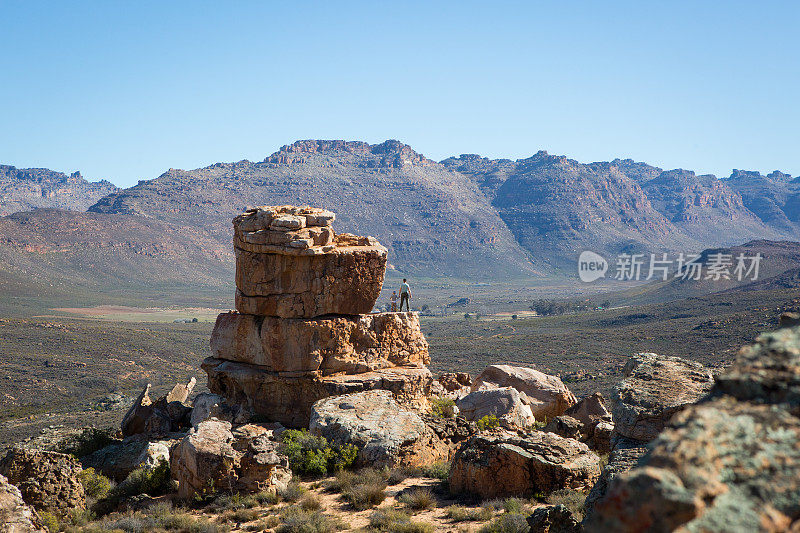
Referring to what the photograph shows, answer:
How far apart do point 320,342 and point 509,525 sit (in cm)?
707

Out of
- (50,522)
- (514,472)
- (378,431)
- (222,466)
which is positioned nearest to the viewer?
(50,522)

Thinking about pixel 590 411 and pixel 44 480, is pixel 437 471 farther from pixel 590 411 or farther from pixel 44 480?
pixel 44 480

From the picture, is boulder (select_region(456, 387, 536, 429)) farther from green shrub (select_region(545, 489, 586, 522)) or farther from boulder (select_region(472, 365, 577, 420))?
green shrub (select_region(545, 489, 586, 522))

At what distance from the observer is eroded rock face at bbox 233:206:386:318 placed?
13.9 m

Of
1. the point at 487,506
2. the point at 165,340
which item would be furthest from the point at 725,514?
the point at 165,340

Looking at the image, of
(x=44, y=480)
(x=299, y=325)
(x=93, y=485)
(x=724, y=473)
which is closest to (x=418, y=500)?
(x=93, y=485)

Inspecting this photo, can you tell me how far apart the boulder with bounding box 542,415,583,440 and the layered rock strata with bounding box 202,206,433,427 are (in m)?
3.04

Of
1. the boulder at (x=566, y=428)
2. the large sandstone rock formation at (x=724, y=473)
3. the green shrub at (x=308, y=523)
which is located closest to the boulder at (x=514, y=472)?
the green shrub at (x=308, y=523)

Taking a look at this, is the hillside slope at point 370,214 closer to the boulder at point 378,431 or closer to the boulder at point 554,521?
the boulder at point 378,431

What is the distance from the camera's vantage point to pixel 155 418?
14.7 m

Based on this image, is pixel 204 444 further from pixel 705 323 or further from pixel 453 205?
pixel 453 205

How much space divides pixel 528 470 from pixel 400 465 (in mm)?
2371

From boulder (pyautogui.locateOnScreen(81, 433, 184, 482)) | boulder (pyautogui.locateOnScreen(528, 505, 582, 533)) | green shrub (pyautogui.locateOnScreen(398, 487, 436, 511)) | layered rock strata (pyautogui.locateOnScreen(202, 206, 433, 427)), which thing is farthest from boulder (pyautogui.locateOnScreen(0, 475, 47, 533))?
layered rock strata (pyautogui.locateOnScreen(202, 206, 433, 427))

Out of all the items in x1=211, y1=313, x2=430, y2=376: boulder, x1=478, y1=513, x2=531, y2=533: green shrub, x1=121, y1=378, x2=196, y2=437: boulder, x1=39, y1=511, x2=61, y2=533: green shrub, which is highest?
x1=211, y1=313, x2=430, y2=376: boulder
